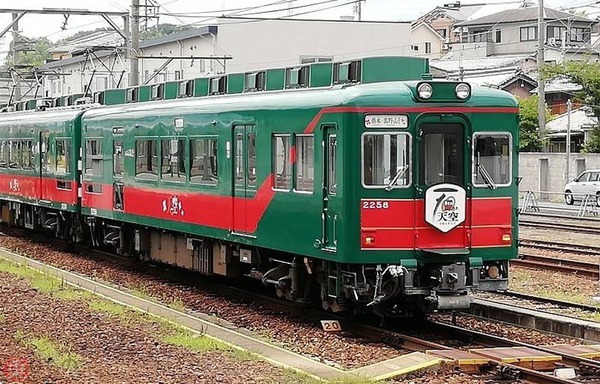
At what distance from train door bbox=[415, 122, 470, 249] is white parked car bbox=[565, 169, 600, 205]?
86.9ft

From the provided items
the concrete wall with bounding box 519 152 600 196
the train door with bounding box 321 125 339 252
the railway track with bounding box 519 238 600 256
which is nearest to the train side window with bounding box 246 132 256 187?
the train door with bounding box 321 125 339 252

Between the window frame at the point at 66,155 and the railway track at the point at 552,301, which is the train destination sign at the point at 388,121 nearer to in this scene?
the railway track at the point at 552,301

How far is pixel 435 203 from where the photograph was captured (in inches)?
493

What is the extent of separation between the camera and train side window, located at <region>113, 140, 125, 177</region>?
20062 mm

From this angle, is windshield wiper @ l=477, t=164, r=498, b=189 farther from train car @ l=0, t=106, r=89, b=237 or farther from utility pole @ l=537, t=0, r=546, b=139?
utility pole @ l=537, t=0, r=546, b=139

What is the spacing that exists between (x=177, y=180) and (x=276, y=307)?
3.28 metres

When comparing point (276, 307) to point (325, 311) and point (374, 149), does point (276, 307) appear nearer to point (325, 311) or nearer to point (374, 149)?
point (325, 311)

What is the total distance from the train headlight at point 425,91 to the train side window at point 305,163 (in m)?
1.45

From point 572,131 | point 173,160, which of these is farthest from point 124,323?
point 572,131

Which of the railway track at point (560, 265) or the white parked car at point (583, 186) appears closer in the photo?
the railway track at point (560, 265)

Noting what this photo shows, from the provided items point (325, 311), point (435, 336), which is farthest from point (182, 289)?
point (435, 336)

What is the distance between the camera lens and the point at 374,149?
1237 cm

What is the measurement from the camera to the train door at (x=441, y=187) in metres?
12.5

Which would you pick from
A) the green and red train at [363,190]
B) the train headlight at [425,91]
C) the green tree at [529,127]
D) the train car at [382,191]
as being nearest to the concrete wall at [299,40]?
the green tree at [529,127]
